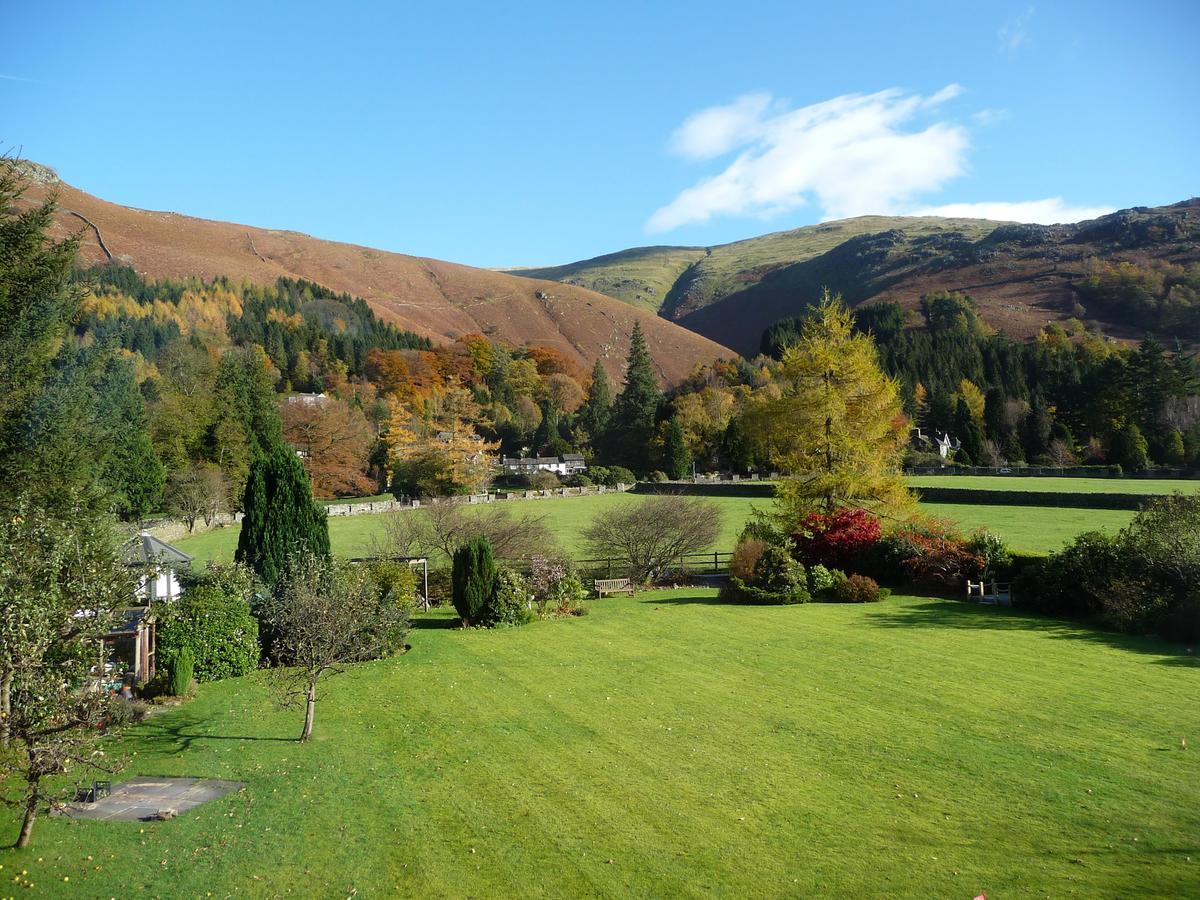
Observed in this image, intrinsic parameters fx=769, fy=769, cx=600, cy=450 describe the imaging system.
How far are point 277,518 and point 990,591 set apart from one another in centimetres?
2045

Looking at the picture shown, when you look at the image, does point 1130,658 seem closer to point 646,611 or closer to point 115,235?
point 646,611

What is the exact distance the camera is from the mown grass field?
3375cm

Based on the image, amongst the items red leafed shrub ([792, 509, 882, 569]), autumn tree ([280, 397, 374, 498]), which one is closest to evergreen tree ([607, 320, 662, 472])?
autumn tree ([280, 397, 374, 498])

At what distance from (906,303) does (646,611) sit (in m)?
159

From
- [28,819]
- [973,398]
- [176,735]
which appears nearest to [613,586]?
[176,735]

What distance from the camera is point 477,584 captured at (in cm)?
2042

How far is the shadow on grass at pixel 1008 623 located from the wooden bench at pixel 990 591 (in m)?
0.53

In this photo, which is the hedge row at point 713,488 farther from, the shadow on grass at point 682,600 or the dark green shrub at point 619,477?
the shadow on grass at point 682,600

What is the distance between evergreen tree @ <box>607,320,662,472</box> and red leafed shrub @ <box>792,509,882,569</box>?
1858 inches

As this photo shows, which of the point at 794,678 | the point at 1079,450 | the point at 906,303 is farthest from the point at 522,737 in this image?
the point at 906,303

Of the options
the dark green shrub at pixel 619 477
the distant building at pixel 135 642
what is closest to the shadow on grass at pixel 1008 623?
the distant building at pixel 135 642

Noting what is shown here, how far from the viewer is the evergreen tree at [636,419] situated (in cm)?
7519

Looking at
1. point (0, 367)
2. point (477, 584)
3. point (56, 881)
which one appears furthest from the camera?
point (477, 584)

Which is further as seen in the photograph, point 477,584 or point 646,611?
point 646,611
